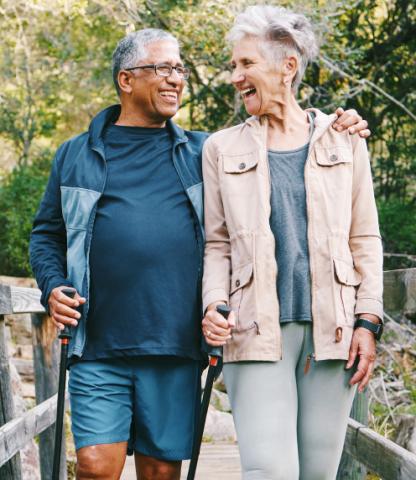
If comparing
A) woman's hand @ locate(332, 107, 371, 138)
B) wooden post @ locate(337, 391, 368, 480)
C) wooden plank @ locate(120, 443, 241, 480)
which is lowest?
wooden plank @ locate(120, 443, 241, 480)

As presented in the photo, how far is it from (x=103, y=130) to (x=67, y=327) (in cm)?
77

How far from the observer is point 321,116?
116 inches

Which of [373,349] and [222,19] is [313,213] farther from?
[222,19]

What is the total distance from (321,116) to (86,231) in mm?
919

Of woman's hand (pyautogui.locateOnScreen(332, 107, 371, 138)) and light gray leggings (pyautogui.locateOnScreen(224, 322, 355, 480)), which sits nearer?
light gray leggings (pyautogui.locateOnScreen(224, 322, 355, 480))

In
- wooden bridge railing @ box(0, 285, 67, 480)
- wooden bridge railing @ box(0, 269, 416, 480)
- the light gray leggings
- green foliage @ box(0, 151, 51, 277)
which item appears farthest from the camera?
green foliage @ box(0, 151, 51, 277)

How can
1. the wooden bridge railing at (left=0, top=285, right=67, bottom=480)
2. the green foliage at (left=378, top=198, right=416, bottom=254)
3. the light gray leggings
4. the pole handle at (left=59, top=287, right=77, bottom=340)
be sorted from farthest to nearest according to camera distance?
the green foliage at (left=378, top=198, right=416, bottom=254)
the wooden bridge railing at (left=0, top=285, right=67, bottom=480)
the pole handle at (left=59, top=287, right=77, bottom=340)
the light gray leggings

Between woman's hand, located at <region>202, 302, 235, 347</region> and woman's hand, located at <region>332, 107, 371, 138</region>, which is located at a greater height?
woman's hand, located at <region>332, 107, 371, 138</region>

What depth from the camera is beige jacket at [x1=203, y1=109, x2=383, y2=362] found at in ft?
8.82

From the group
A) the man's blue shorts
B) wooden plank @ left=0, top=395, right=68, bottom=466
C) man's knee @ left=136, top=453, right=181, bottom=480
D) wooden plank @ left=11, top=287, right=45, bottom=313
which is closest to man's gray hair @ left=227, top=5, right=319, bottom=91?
the man's blue shorts

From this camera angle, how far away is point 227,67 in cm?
952

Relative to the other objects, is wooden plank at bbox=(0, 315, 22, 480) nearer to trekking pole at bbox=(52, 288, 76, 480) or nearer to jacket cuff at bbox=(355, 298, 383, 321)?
trekking pole at bbox=(52, 288, 76, 480)

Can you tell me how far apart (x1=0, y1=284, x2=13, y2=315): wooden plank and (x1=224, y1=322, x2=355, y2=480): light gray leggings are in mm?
1304

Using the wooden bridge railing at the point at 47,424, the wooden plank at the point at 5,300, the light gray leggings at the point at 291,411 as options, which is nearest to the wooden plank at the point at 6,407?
the wooden bridge railing at the point at 47,424
